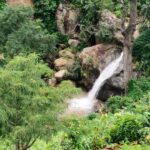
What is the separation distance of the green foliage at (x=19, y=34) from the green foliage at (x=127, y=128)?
44.2 ft

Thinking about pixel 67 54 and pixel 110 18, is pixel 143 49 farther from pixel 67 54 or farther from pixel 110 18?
pixel 67 54

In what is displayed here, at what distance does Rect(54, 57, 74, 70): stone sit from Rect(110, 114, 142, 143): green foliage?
17.0 metres

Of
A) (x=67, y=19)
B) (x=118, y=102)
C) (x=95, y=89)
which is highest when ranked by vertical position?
(x=67, y=19)

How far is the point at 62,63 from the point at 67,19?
12.7ft

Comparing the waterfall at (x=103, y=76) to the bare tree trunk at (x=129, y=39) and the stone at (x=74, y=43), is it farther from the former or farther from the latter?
the stone at (x=74, y=43)

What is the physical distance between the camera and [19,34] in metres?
24.9

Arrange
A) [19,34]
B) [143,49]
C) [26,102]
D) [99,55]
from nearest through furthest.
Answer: [26,102] → [19,34] → [143,49] → [99,55]

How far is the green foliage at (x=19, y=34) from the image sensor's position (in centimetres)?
2462

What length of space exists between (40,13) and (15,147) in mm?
19092

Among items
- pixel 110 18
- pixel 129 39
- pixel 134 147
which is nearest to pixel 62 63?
pixel 110 18

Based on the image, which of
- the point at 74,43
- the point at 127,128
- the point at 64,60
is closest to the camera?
the point at 127,128

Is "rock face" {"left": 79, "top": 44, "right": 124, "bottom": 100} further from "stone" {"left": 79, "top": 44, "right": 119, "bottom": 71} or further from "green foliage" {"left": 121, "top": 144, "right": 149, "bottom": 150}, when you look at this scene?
"green foliage" {"left": 121, "top": 144, "right": 149, "bottom": 150}

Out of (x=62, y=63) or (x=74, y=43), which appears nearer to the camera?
(x=62, y=63)

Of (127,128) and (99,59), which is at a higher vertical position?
(127,128)
